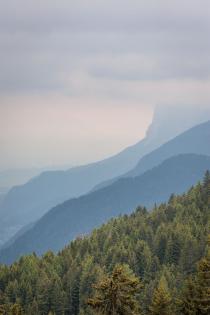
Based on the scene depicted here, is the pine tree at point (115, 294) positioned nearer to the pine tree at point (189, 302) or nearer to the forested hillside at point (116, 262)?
the pine tree at point (189, 302)

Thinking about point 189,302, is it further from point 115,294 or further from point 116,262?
point 116,262

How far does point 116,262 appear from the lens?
132250mm

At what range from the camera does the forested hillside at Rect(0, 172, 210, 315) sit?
379 feet

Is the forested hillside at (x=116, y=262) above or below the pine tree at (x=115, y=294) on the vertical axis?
above

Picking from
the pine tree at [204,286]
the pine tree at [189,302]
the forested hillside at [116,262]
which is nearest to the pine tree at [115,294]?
the pine tree at [204,286]

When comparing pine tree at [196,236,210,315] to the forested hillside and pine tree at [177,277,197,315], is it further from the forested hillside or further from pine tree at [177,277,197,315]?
the forested hillside

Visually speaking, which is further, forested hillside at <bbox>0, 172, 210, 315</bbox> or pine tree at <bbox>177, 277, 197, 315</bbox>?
forested hillside at <bbox>0, 172, 210, 315</bbox>

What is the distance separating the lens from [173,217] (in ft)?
529

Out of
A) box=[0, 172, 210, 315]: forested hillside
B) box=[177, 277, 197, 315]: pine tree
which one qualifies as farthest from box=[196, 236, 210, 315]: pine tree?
box=[0, 172, 210, 315]: forested hillside

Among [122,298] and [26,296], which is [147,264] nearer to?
[26,296]

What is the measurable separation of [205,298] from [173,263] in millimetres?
74936

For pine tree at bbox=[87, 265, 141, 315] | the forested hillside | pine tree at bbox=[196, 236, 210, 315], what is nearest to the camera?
pine tree at bbox=[87, 265, 141, 315]

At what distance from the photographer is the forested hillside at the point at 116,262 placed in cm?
11538

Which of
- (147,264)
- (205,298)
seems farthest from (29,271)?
(205,298)
